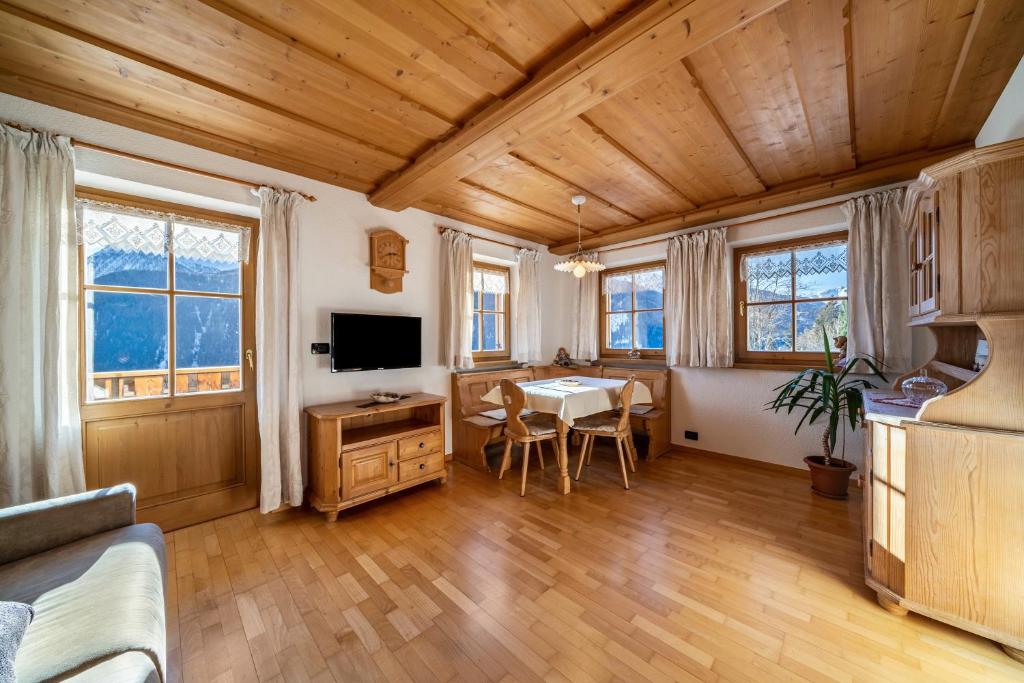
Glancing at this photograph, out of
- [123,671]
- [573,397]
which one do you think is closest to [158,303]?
[123,671]

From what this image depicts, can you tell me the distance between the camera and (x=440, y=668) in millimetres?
1404

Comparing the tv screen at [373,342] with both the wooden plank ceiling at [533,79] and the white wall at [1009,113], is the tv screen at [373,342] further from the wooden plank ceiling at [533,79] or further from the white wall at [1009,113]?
the white wall at [1009,113]

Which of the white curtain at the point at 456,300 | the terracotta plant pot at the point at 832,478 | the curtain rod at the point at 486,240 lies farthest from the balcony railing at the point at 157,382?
the terracotta plant pot at the point at 832,478

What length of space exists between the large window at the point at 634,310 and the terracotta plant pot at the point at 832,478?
181 centimetres

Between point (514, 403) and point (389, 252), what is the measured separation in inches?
70.3

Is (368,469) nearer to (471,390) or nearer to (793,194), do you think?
(471,390)

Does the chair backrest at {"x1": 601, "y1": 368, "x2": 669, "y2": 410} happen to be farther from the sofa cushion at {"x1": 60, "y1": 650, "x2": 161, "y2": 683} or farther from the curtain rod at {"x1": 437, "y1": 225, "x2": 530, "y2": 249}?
the sofa cushion at {"x1": 60, "y1": 650, "x2": 161, "y2": 683}

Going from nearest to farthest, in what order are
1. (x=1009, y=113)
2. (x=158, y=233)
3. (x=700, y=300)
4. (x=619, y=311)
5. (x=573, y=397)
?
(x=1009, y=113) → (x=158, y=233) → (x=573, y=397) → (x=700, y=300) → (x=619, y=311)

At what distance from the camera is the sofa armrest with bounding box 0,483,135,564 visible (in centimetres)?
139

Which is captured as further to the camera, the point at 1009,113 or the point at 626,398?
the point at 626,398

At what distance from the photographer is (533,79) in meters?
1.82

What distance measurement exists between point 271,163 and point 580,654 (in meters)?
3.52

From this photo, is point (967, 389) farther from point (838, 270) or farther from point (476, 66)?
point (476, 66)

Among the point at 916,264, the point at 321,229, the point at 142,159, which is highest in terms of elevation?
the point at 142,159
